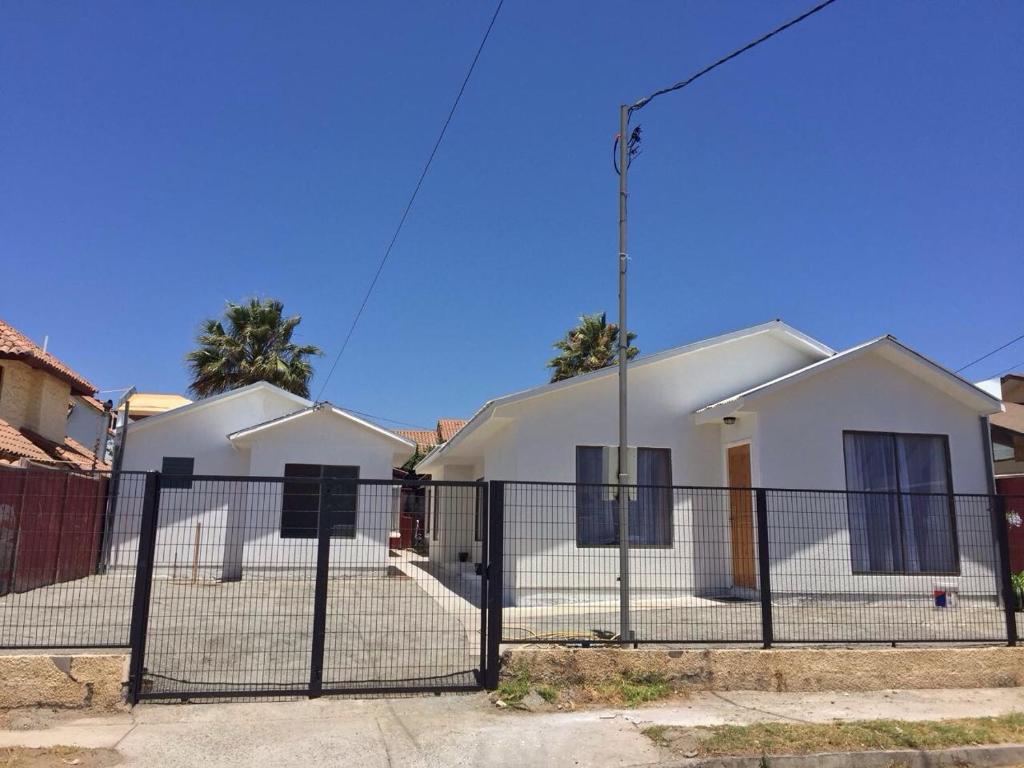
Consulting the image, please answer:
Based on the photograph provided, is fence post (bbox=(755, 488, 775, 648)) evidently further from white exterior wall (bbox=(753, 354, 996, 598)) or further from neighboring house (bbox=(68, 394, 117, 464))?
neighboring house (bbox=(68, 394, 117, 464))

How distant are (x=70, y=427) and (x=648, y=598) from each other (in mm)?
24121

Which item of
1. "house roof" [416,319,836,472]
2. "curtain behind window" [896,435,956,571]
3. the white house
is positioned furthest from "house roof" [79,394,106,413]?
"curtain behind window" [896,435,956,571]

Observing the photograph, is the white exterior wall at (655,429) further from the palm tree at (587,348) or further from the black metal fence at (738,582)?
the palm tree at (587,348)

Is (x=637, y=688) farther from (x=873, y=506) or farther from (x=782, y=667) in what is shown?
(x=873, y=506)

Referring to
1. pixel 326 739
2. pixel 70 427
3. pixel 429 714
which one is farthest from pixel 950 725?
pixel 70 427

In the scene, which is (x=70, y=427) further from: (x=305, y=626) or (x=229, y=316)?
(x=305, y=626)

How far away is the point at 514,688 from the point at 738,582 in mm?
4894

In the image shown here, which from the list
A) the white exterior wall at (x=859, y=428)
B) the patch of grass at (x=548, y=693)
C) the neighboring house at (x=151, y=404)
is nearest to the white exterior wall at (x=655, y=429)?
the white exterior wall at (x=859, y=428)

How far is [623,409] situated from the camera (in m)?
9.36

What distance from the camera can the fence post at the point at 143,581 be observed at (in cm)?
679

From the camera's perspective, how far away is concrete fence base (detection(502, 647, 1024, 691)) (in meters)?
7.51

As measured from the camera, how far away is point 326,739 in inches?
238

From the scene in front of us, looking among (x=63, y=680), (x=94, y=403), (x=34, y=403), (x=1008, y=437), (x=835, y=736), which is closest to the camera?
(x=835, y=736)

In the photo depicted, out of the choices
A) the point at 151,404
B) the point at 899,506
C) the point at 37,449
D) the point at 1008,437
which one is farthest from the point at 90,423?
the point at 1008,437
